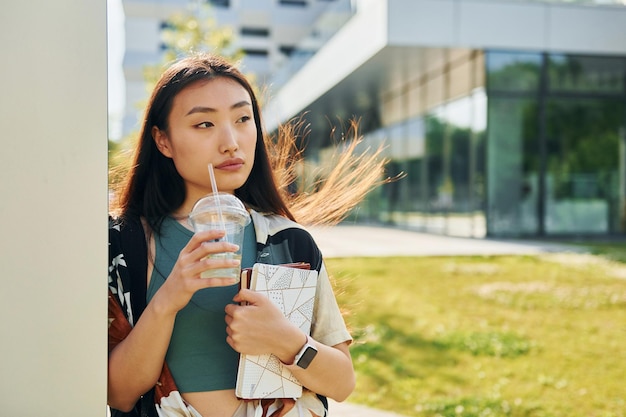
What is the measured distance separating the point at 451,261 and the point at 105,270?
29.0ft

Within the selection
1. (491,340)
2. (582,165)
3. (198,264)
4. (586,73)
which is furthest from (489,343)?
(586,73)

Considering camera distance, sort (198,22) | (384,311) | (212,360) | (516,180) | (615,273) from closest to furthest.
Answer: (212,360), (384,311), (615,273), (516,180), (198,22)

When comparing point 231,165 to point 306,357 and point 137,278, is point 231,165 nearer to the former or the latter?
point 137,278

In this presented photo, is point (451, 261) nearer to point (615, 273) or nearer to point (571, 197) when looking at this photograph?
point (615, 273)

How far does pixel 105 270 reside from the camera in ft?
3.52

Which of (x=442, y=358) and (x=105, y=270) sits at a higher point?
(x=105, y=270)

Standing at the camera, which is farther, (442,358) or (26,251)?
(442,358)

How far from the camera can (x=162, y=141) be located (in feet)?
5.03

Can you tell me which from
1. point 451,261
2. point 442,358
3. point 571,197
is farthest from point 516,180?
point 442,358

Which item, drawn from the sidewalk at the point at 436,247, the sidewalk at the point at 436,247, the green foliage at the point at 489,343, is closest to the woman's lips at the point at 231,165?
the green foliage at the point at 489,343

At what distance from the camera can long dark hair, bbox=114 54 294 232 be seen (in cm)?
148

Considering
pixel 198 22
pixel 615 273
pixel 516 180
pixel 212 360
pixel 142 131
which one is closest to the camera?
pixel 212 360

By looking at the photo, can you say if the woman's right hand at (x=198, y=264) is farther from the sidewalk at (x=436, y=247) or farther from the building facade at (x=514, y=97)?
the building facade at (x=514, y=97)

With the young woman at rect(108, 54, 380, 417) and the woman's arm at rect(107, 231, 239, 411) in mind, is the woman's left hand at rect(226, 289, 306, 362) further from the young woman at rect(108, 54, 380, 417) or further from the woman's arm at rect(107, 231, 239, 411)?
the woman's arm at rect(107, 231, 239, 411)
